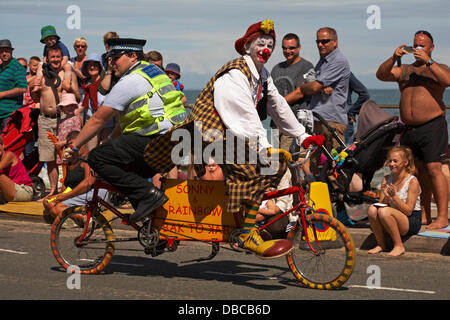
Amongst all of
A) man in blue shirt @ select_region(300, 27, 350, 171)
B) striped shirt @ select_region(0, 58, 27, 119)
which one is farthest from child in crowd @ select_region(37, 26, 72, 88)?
man in blue shirt @ select_region(300, 27, 350, 171)

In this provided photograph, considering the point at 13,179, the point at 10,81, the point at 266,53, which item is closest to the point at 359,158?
the point at 266,53

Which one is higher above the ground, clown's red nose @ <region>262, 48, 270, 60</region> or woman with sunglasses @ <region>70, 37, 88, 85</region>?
woman with sunglasses @ <region>70, 37, 88, 85</region>

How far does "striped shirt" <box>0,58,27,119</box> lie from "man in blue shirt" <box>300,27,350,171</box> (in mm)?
5305

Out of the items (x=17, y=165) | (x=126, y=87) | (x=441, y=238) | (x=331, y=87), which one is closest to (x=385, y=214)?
(x=441, y=238)

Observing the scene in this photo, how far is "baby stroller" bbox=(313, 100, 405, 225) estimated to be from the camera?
1005cm

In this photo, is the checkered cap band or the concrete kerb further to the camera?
the concrete kerb

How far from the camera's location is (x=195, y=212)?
7.39 m

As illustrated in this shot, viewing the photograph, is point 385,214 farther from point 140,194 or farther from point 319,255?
point 140,194

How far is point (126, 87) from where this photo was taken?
7344 millimetres

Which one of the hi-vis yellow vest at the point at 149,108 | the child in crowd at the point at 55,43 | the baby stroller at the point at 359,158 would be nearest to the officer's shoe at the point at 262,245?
the hi-vis yellow vest at the point at 149,108

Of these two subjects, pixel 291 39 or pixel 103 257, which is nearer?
pixel 103 257

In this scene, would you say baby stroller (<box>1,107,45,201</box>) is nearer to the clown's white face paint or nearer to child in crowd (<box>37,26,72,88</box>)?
child in crowd (<box>37,26,72,88</box>)

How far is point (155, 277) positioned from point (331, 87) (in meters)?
4.25

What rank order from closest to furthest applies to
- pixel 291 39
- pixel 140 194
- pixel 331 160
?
1. pixel 140 194
2. pixel 331 160
3. pixel 291 39
